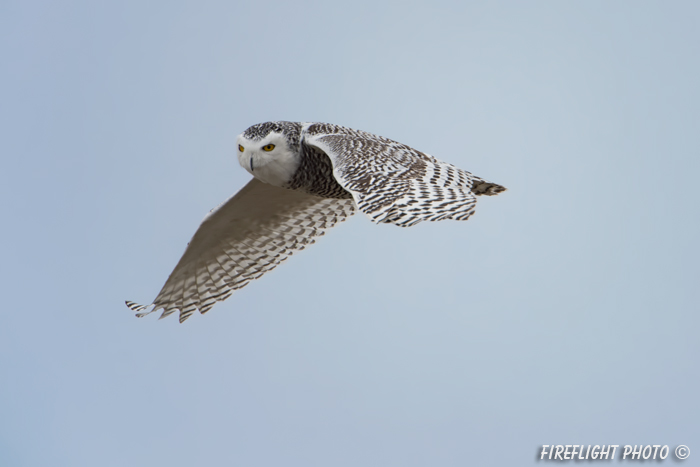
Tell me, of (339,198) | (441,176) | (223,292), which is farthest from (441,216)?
(223,292)

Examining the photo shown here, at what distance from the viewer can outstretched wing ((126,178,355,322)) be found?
8.27 m

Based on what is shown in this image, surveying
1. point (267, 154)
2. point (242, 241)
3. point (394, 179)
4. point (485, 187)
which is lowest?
point (242, 241)

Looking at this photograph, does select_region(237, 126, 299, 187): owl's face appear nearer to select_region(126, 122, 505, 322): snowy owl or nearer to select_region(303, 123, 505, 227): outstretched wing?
select_region(126, 122, 505, 322): snowy owl

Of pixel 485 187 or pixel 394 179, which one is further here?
pixel 485 187

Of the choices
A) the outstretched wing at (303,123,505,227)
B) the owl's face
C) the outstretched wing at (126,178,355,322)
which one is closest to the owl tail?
the outstretched wing at (303,123,505,227)

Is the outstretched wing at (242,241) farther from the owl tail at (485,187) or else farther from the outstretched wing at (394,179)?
the owl tail at (485,187)

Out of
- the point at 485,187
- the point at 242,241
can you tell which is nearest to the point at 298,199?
the point at 242,241

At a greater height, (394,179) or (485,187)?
(394,179)

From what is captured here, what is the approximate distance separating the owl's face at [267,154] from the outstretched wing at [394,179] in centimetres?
17

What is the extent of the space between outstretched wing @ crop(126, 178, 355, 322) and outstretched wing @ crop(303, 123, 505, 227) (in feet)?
4.25

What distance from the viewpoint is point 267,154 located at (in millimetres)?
6867

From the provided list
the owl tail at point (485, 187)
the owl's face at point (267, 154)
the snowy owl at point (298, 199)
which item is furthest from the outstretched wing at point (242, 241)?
the owl tail at point (485, 187)

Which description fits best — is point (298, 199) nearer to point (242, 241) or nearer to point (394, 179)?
point (242, 241)

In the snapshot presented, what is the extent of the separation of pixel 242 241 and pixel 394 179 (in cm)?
290
